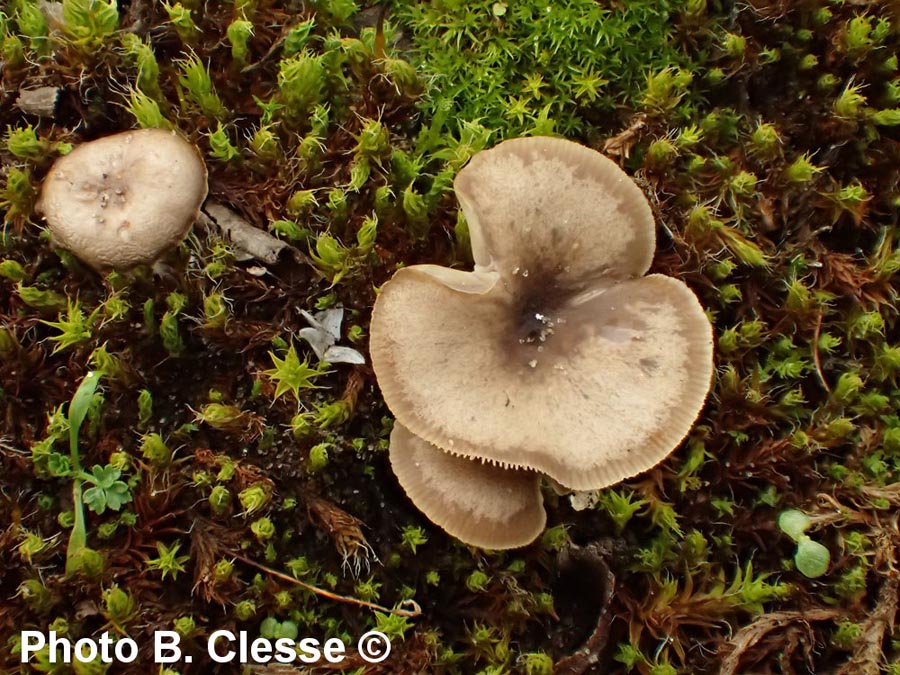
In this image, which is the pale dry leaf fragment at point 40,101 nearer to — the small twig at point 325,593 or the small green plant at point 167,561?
the small green plant at point 167,561

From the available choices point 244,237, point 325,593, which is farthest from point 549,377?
point 244,237

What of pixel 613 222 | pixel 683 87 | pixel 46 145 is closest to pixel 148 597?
pixel 46 145

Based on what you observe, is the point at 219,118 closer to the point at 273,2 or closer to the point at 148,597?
the point at 273,2

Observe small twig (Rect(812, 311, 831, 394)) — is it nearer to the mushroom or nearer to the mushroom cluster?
the mushroom cluster

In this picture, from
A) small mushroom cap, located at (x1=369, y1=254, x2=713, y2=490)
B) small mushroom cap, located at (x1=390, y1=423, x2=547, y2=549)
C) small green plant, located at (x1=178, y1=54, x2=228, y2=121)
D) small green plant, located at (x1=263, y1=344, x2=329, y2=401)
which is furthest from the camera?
small green plant, located at (x1=178, y1=54, x2=228, y2=121)

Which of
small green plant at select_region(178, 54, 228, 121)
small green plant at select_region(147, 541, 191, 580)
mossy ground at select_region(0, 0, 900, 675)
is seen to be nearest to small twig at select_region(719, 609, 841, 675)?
mossy ground at select_region(0, 0, 900, 675)

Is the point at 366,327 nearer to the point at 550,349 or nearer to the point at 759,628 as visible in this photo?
the point at 550,349

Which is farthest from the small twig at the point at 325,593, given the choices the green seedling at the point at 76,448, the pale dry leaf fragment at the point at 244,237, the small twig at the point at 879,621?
the small twig at the point at 879,621
